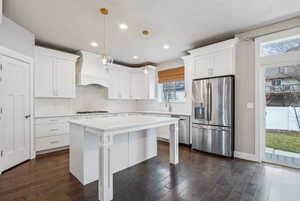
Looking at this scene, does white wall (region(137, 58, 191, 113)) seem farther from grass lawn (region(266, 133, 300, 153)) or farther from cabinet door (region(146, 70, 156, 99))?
grass lawn (region(266, 133, 300, 153))

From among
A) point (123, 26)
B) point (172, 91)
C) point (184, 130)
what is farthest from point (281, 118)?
point (123, 26)

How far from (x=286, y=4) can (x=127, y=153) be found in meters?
3.57

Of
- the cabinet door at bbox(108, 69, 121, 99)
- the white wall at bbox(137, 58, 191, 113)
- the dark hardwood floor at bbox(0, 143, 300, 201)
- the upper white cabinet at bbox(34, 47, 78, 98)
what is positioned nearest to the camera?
Answer: the dark hardwood floor at bbox(0, 143, 300, 201)

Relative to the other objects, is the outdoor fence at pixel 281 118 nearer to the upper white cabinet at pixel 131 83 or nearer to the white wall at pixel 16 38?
the upper white cabinet at pixel 131 83

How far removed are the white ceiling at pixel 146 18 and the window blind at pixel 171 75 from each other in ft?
3.99

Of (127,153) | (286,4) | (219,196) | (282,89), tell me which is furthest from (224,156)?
(286,4)

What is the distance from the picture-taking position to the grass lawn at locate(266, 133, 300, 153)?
283 centimetres

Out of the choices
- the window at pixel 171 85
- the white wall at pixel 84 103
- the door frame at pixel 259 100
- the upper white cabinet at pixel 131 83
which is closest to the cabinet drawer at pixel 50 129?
the white wall at pixel 84 103

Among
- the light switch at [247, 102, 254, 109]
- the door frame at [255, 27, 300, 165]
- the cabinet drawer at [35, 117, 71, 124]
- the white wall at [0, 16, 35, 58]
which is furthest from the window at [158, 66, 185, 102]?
the white wall at [0, 16, 35, 58]

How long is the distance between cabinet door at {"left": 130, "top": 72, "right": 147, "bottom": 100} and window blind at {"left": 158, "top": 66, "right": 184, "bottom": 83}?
65cm

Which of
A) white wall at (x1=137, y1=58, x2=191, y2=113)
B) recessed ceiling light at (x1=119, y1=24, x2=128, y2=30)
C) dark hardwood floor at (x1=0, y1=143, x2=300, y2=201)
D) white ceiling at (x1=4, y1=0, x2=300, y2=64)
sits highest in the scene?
white ceiling at (x1=4, y1=0, x2=300, y2=64)

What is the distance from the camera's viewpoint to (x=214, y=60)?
3.52 meters

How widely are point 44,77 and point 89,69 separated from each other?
1150mm

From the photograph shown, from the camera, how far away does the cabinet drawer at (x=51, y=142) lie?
11.2 ft
